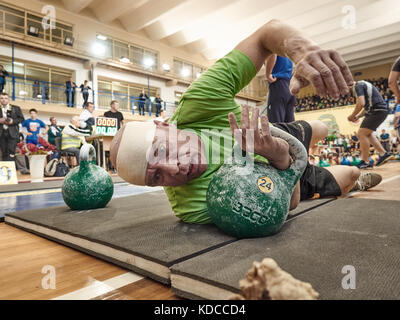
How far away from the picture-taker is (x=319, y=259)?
0.96m

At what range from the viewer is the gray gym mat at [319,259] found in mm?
774

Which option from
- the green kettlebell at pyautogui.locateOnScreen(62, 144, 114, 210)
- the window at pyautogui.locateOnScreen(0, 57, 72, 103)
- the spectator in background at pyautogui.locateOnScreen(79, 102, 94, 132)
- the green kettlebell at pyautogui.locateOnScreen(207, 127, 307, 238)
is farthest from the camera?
the window at pyautogui.locateOnScreen(0, 57, 72, 103)

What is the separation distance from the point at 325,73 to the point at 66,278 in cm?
121

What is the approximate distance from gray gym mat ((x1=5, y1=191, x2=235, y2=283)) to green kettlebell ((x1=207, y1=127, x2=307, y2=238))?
107 mm

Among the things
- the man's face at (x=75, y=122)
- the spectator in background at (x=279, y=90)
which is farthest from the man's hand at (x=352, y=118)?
the man's face at (x=75, y=122)

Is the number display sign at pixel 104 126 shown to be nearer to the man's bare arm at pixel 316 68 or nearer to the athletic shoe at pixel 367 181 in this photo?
the athletic shoe at pixel 367 181

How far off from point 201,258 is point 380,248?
26.9 inches

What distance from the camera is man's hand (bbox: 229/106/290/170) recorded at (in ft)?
3.50

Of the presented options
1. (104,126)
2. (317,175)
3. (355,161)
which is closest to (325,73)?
(317,175)

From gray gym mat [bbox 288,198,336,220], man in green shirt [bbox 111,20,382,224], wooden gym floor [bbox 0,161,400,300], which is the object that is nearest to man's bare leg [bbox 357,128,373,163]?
gray gym mat [bbox 288,198,336,220]

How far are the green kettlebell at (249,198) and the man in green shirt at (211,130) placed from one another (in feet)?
0.28

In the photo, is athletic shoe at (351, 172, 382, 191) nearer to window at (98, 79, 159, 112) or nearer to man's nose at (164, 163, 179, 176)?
man's nose at (164, 163, 179, 176)

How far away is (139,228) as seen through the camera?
4.86ft

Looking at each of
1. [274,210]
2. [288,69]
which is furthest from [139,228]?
[288,69]
